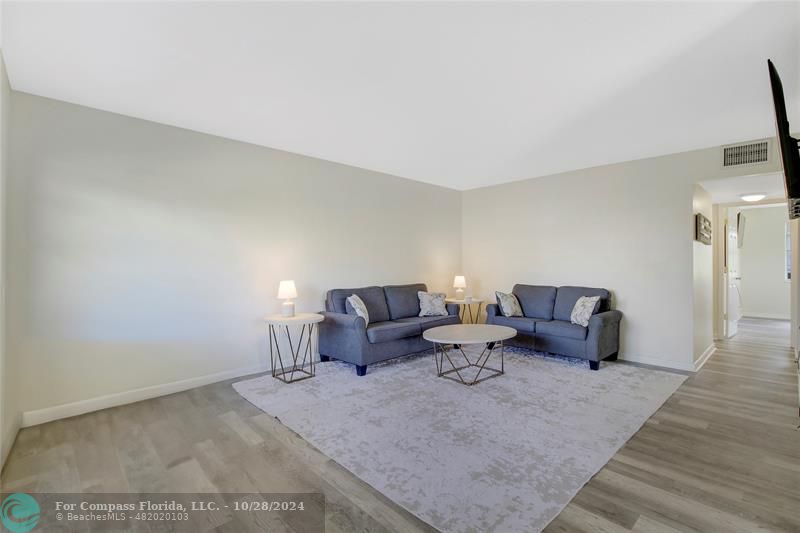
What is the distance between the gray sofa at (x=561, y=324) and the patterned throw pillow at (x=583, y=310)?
0.24 ft

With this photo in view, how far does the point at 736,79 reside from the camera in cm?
262

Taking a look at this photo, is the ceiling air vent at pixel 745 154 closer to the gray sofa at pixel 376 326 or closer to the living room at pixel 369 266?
the living room at pixel 369 266

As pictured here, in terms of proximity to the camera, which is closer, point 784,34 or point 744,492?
point 744,492

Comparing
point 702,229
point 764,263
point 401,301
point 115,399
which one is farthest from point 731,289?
point 115,399

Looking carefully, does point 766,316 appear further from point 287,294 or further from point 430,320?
point 287,294

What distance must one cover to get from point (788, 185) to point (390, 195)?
170 inches

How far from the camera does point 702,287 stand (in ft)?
15.1

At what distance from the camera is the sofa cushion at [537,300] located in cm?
510

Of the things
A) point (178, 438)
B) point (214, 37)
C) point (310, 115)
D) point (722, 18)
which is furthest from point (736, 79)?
point (178, 438)

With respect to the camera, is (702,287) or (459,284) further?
(459,284)

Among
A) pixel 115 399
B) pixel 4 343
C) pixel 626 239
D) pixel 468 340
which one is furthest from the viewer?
pixel 626 239

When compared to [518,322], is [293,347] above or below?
below

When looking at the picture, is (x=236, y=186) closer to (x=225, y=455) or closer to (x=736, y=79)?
(x=225, y=455)

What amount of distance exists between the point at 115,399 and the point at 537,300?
4.96 meters
